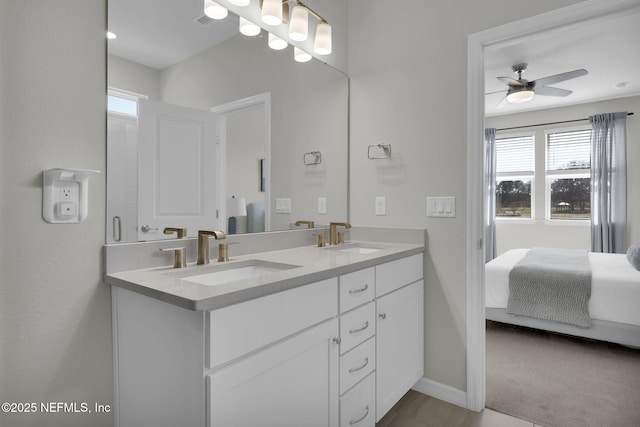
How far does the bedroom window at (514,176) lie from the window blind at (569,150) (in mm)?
254

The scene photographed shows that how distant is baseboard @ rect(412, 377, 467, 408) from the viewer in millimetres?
1970

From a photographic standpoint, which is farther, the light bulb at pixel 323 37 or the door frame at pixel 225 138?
the light bulb at pixel 323 37

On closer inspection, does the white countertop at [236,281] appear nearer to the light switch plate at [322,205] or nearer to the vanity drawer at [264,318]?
the vanity drawer at [264,318]

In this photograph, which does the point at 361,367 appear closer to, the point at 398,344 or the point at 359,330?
the point at 359,330

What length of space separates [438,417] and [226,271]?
1357 millimetres

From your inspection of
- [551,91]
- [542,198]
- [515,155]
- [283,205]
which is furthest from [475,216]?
[515,155]

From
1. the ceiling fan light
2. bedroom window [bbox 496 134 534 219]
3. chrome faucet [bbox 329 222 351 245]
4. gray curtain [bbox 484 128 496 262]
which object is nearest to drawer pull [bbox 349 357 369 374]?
chrome faucet [bbox 329 222 351 245]

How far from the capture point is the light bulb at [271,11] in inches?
69.4

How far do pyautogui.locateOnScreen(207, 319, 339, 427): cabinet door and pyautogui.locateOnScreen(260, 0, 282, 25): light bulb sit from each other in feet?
4.88

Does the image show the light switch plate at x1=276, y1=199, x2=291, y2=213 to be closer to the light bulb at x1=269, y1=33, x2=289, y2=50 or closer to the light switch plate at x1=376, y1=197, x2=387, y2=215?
the light switch plate at x1=376, y1=197, x2=387, y2=215

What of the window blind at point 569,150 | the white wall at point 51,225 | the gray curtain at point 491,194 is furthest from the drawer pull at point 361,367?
the window blind at point 569,150

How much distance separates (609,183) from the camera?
15.2ft

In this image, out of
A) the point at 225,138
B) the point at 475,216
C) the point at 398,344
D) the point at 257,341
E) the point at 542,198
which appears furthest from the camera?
the point at 542,198

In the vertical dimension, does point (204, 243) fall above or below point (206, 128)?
below
